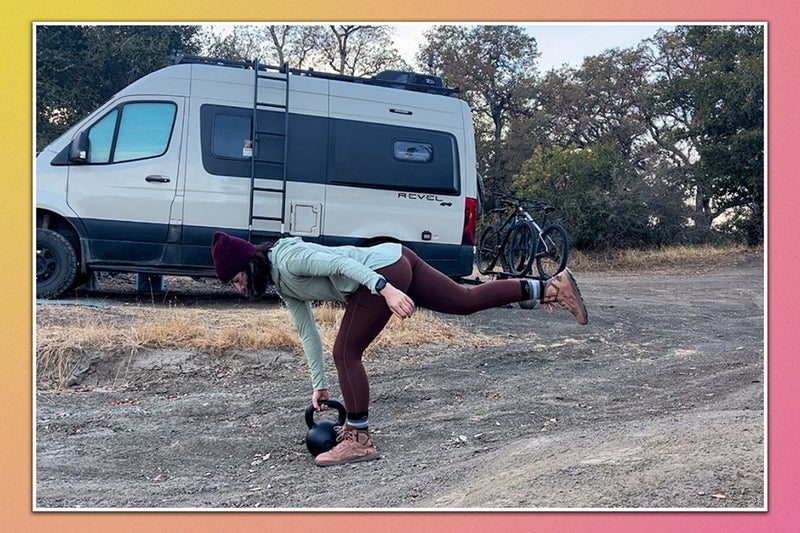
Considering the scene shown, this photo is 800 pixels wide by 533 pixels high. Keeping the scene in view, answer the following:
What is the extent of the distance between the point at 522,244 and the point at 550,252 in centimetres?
45

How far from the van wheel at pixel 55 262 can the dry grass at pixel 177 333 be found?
0.48 meters

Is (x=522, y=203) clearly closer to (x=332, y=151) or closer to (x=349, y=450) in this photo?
(x=332, y=151)

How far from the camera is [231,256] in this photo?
4125 millimetres

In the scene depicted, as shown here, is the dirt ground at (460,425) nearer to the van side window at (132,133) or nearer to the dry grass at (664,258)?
the dry grass at (664,258)

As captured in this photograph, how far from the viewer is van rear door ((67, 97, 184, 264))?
23.5ft

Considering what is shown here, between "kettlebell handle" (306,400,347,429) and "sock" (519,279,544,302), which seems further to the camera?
"kettlebell handle" (306,400,347,429)

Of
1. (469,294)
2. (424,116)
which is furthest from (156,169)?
(469,294)

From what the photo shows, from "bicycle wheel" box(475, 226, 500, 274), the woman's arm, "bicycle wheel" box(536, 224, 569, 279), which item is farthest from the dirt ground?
"bicycle wheel" box(475, 226, 500, 274)

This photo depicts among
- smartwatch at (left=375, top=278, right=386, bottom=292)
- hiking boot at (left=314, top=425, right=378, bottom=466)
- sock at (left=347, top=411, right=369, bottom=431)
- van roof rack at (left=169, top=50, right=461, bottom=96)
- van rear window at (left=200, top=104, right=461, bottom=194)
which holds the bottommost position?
hiking boot at (left=314, top=425, right=378, bottom=466)

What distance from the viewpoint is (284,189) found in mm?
7570

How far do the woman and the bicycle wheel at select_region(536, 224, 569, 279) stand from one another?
439cm

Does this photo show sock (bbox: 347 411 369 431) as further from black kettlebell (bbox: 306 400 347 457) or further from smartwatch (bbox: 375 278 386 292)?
smartwatch (bbox: 375 278 386 292)

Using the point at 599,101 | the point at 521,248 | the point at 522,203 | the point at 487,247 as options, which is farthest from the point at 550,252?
the point at 599,101

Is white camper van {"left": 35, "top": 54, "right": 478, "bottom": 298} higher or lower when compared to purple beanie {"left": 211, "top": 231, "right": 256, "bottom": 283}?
higher
